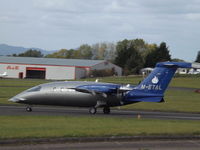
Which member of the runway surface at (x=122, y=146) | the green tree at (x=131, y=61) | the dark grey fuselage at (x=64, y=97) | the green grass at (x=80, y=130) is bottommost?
the runway surface at (x=122, y=146)

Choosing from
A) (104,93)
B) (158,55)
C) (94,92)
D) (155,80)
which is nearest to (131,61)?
(158,55)

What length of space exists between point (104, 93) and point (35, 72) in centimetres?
9072

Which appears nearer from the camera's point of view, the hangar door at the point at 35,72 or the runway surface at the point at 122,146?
the runway surface at the point at 122,146

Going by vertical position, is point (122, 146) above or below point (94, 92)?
below

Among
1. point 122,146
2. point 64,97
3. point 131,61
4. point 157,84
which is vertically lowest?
point 122,146

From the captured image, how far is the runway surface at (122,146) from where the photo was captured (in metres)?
13.2

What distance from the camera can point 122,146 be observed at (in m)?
13.8

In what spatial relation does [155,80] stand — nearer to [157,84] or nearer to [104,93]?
[157,84]

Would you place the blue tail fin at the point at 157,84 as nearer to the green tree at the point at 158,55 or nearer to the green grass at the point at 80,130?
the green grass at the point at 80,130

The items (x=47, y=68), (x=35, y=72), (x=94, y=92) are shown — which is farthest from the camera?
(x=35, y=72)

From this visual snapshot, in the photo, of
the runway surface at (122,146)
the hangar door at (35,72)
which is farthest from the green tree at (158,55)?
the runway surface at (122,146)

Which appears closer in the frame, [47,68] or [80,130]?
[80,130]

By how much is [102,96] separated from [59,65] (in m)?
83.6

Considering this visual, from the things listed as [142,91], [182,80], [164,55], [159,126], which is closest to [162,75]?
[142,91]
